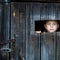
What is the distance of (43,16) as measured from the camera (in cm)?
322

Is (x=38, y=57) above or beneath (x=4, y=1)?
beneath

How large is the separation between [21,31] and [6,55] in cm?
30

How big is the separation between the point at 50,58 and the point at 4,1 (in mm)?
781

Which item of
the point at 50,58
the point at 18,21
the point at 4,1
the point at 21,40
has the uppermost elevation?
the point at 4,1

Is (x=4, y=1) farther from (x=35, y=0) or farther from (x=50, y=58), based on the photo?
(x=50, y=58)

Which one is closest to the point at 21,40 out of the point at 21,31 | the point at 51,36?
the point at 21,31

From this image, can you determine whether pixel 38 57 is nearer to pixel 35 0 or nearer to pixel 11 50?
pixel 11 50

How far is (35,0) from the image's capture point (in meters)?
3.20

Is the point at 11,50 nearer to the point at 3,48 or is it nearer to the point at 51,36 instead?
the point at 3,48

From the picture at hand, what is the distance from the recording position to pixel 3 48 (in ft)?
10.6

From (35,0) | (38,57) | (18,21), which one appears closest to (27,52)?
(38,57)

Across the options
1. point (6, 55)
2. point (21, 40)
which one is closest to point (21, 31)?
point (21, 40)

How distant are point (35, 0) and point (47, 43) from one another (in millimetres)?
474

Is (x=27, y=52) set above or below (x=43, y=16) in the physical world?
below
